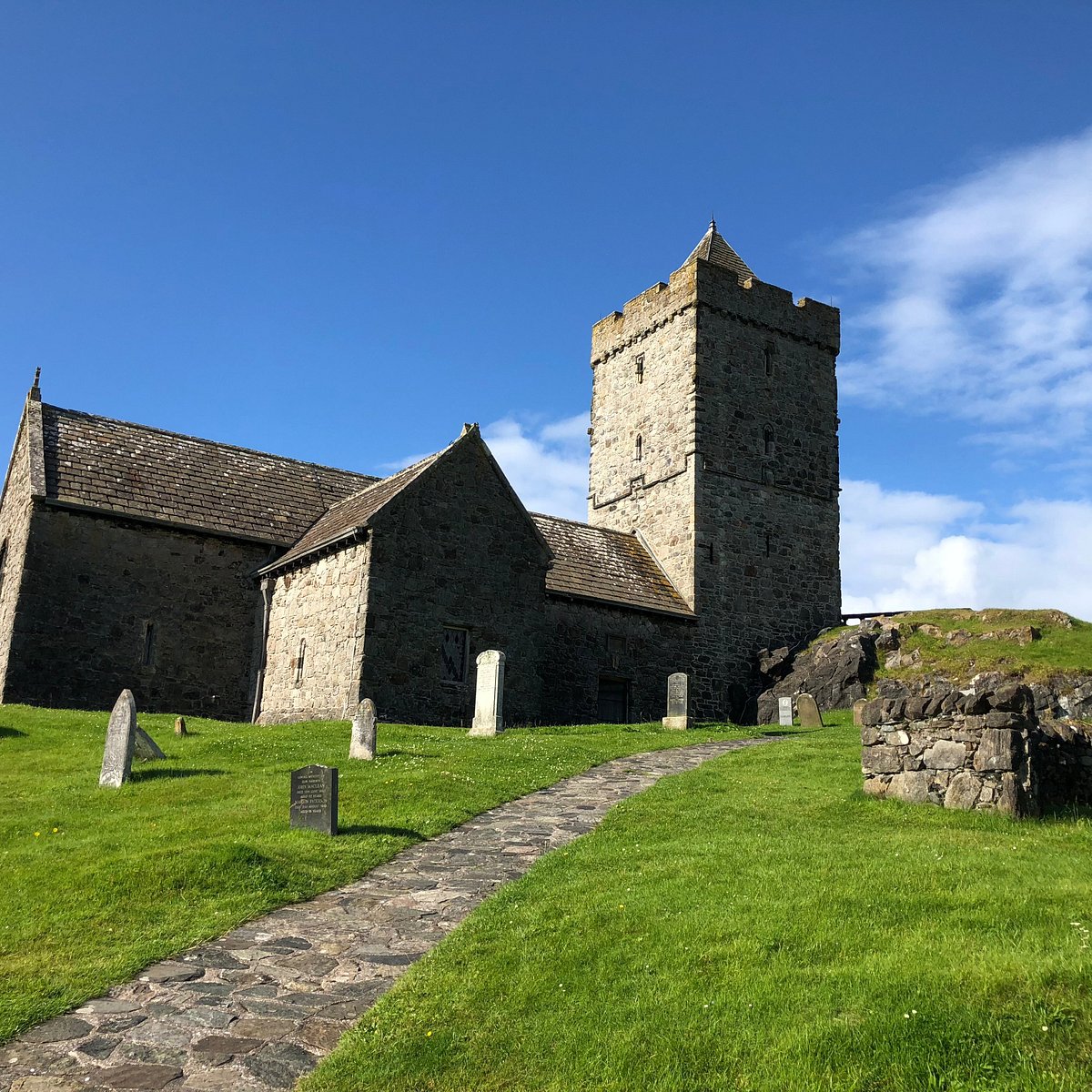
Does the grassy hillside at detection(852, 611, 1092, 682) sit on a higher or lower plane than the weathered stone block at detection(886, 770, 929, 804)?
higher

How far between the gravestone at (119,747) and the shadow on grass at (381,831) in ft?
13.7

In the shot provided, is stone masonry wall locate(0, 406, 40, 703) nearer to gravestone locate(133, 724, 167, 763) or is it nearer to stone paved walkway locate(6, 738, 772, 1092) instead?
gravestone locate(133, 724, 167, 763)

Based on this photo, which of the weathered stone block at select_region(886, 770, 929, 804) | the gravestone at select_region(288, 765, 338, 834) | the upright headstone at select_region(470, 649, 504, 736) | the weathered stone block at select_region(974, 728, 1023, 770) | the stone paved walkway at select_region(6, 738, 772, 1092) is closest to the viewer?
the stone paved walkway at select_region(6, 738, 772, 1092)

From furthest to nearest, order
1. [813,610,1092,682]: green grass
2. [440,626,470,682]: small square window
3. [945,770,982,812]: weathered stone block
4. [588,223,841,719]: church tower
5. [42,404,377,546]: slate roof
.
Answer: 1. [588,223,841,719]: church tower
2. [813,610,1092,682]: green grass
3. [42,404,377,546]: slate roof
4. [440,626,470,682]: small square window
5. [945,770,982,812]: weathered stone block

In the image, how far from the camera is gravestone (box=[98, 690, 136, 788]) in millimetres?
15227

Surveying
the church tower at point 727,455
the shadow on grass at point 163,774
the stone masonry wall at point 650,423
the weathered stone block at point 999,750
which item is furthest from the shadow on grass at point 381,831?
the stone masonry wall at point 650,423

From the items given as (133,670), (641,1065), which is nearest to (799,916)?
(641,1065)

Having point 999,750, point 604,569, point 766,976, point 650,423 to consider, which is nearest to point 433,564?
point 604,569

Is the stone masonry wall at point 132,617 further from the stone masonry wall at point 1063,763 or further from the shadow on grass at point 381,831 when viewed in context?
the stone masonry wall at point 1063,763

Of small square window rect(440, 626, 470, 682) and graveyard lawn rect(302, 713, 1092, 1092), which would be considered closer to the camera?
graveyard lawn rect(302, 713, 1092, 1092)

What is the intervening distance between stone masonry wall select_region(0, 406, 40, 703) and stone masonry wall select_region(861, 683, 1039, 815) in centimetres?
1935

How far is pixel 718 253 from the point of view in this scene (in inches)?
1537

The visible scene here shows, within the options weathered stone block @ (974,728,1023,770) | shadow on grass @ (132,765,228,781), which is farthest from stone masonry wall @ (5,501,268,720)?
weathered stone block @ (974,728,1023,770)

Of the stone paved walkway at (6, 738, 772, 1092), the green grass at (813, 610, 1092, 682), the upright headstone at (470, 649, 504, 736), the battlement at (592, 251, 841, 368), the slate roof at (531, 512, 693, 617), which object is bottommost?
the stone paved walkway at (6, 738, 772, 1092)
